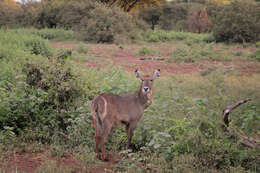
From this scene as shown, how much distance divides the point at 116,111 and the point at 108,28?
16203 mm

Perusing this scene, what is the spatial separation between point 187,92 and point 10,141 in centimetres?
456

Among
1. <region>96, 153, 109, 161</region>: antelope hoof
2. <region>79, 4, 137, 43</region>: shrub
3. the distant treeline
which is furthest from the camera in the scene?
<region>79, 4, 137, 43</region>: shrub

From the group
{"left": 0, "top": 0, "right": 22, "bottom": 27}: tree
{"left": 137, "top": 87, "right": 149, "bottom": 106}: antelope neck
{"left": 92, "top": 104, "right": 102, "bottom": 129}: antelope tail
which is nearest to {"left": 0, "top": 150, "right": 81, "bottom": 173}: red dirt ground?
{"left": 92, "top": 104, "right": 102, "bottom": 129}: antelope tail

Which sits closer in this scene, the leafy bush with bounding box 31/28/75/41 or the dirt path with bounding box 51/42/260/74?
the dirt path with bounding box 51/42/260/74

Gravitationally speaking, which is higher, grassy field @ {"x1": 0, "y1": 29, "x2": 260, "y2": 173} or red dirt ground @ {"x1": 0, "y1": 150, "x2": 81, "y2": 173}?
grassy field @ {"x1": 0, "y1": 29, "x2": 260, "y2": 173}

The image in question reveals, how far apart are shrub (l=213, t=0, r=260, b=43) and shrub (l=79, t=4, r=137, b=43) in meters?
6.30

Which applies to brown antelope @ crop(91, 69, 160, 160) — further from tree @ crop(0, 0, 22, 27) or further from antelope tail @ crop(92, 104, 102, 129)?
tree @ crop(0, 0, 22, 27)

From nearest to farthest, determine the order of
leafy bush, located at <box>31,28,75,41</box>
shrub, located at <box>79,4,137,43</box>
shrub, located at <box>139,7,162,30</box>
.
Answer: shrub, located at <box>79,4,137,43</box> → leafy bush, located at <box>31,28,75,41</box> → shrub, located at <box>139,7,162,30</box>

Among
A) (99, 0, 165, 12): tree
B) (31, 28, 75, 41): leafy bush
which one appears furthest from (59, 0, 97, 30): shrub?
(99, 0, 165, 12): tree

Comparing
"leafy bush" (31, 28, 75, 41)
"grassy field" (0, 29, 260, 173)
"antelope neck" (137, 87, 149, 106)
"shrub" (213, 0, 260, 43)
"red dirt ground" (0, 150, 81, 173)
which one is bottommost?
"red dirt ground" (0, 150, 81, 173)

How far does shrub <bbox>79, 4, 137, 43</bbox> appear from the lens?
20016mm

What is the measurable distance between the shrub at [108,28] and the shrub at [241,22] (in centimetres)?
630

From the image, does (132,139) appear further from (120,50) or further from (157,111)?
(120,50)

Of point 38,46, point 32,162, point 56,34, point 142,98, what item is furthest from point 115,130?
point 56,34
